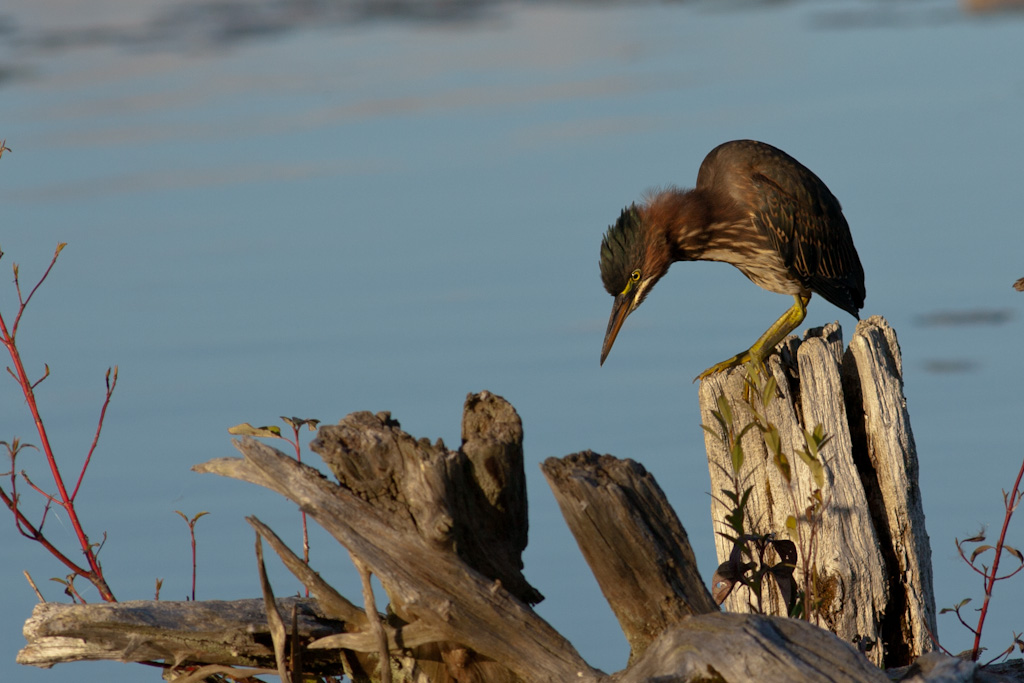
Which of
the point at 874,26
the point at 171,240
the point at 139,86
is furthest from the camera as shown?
the point at 874,26

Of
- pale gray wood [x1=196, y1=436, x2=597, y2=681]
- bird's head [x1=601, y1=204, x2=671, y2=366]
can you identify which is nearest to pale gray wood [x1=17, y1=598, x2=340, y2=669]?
pale gray wood [x1=196, y1=436, x2=597, y2=681]

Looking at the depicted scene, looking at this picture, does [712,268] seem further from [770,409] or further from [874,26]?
[874,26]

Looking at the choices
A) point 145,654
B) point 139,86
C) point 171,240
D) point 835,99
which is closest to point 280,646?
point 145,654

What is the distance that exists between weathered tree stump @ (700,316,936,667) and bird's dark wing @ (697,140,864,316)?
1.61 m

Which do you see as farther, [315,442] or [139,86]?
[139,86]

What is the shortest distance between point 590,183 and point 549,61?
7129 mm

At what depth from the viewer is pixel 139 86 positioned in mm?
17281

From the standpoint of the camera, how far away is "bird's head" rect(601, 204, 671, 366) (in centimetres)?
508

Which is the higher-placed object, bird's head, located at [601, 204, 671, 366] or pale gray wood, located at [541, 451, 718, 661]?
bird's head, located at [601, 204, 671, 366]

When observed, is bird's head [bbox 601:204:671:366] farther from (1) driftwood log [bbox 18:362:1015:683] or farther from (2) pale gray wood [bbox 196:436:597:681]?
(2) pale gray wood [bbox 196:436:597:681]

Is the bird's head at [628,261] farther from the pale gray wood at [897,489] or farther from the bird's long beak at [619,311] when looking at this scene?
the pale gray wood at [897,489]

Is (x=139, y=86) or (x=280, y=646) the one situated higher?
(x=139, y=86)

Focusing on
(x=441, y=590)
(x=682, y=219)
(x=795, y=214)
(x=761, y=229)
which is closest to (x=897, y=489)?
(x=441, y=590)

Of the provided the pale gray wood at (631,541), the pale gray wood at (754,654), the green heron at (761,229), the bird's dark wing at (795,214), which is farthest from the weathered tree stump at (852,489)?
the bird's dark wing at (795,214)
